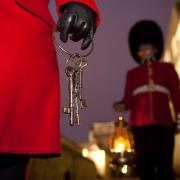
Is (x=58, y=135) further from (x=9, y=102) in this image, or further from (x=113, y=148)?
(x=113, y=148)

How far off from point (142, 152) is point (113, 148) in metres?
0.96

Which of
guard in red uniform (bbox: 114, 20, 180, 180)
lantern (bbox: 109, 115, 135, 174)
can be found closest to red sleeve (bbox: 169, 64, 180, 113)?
guard in red uniform (bbox: 114, 20, 180, 180)

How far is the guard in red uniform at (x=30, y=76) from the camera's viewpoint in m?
1.44

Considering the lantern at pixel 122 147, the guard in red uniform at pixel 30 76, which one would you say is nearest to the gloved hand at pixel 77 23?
the guard in red uniform at pixel 30 76

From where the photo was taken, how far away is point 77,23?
1.46 m

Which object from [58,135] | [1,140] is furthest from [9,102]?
[58,135]

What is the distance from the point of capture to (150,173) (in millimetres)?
4090

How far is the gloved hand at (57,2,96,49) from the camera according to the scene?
146 centimetres

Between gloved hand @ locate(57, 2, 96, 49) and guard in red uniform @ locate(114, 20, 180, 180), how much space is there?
2594 millimetres

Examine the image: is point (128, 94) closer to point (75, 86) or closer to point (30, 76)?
point (75, 86)

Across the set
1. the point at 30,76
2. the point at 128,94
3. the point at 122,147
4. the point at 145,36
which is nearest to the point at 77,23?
the point at 30,76

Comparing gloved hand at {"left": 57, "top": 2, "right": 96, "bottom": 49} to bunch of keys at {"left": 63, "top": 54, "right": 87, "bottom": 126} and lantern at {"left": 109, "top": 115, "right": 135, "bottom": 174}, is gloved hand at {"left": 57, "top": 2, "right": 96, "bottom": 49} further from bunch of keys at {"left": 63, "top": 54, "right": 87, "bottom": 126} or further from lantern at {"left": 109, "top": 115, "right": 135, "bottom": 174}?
lantern at {"left": 109, "top": 115, "right": 135, "bottom": 174}

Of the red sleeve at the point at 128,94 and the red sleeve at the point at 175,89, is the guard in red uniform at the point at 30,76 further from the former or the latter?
the red sleeve at the point at 128,94

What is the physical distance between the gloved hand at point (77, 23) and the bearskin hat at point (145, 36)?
12.5ft
